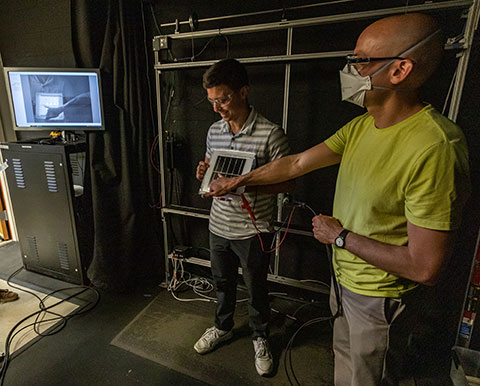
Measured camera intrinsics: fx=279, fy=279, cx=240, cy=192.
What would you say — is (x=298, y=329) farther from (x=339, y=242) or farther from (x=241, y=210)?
(x=339, y=242)

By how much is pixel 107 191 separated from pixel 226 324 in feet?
4.57

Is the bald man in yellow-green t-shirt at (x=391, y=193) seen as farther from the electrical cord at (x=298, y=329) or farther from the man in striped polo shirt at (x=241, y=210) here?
the man in striped polo shirt at (x=241, y=210)

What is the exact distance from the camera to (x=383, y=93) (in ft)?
2.87

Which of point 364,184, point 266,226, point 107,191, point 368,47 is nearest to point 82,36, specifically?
point 107,191

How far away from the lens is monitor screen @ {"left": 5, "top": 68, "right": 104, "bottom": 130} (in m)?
2.10

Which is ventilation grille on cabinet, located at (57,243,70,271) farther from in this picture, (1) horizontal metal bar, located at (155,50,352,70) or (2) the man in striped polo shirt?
(1) horizontal metal bar, located at (155,50,352,70)

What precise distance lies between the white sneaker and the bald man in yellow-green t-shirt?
69 cm

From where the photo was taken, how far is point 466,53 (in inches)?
51.1

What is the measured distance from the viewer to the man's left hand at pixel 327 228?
975mm

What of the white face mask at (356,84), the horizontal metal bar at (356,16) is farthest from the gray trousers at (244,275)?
the horizontal metal bar at (356,16)

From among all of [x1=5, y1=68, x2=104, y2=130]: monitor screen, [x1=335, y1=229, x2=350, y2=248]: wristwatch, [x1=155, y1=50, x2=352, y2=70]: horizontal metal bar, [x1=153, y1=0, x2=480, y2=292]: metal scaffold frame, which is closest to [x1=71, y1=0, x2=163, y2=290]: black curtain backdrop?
[x1=5, y1=68, x2=104, y2=130]: monitor screen

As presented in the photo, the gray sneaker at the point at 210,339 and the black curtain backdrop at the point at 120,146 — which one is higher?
the black curtain backdrop at the point at 120,146

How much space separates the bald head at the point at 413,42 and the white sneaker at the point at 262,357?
4.99 feet

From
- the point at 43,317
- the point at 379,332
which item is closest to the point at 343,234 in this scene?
the point at 379,332
